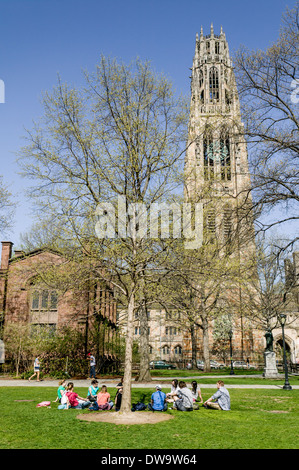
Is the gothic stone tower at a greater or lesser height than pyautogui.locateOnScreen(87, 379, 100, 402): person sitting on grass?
greater

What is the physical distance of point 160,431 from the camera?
8.66 meters

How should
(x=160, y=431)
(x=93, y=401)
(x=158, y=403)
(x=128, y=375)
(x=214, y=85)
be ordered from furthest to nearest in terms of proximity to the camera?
(x=214, y=85) → (x=93, y=401) → (x=158, y=403) → (x=128, y=375) → (x=160, y=431)

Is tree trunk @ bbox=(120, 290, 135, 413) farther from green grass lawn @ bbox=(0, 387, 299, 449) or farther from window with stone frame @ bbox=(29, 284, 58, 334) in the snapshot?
window with stone frame @ bbox=(29, 284, 58, 334)

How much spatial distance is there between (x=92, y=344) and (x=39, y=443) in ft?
67.2

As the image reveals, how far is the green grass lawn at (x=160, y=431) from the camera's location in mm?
Result: 7480

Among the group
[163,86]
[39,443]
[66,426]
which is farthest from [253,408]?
[163,86]

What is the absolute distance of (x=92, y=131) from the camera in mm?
13398

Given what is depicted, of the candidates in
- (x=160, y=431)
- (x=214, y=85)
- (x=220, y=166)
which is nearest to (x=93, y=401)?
(x=160, y=431)

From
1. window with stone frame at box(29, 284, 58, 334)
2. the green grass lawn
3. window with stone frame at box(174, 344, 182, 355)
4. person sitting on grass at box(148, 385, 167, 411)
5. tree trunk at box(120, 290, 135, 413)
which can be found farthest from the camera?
window with stone frame at box(174, 344, 182, 355)

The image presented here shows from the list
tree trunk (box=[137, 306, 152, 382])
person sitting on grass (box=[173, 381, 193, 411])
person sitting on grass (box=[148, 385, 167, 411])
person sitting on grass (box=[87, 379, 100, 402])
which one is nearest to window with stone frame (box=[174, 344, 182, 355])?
tree trunk (box=[137, 306, 152, 382])

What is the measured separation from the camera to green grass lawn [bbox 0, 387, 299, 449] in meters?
7.48

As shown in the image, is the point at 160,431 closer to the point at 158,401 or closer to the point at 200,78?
the point at 158,401

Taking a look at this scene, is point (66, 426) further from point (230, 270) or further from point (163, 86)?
point (163, 86)

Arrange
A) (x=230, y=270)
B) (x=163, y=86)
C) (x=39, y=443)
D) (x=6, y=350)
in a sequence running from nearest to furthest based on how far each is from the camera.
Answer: (x=39, y=443), (x=230, y=270), (x=163, y=86), (x=6, y=350)
